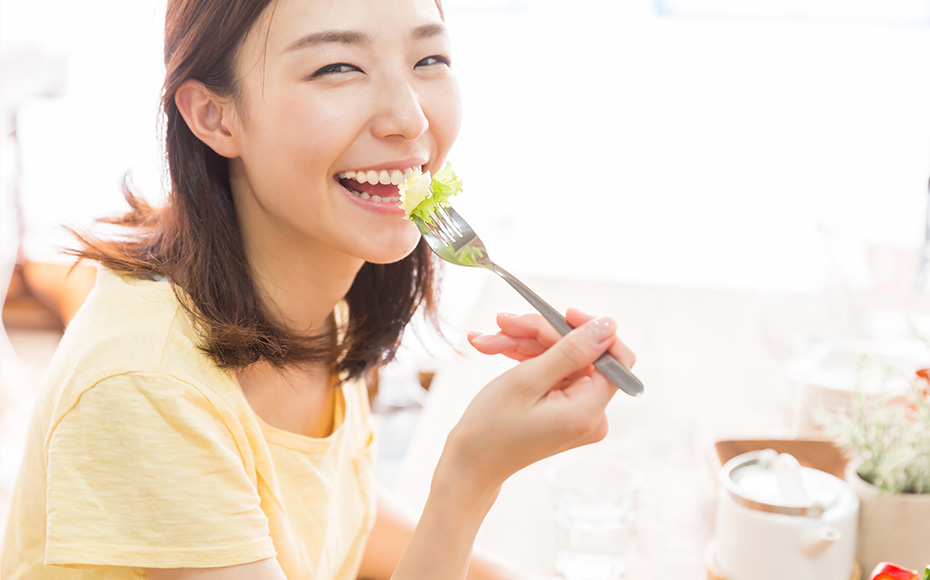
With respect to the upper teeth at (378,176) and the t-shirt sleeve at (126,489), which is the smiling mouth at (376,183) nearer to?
the upper teeth at (378,176)

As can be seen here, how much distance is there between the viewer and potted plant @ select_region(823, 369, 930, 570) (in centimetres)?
94

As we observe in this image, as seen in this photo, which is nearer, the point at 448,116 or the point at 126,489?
the point at 126,489

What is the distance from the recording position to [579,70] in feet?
17.4

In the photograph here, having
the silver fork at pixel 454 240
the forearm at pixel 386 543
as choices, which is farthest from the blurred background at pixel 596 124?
the silver fork at pixel 454 240

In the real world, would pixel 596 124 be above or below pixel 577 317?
below

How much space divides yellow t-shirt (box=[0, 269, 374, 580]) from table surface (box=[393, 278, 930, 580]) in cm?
44

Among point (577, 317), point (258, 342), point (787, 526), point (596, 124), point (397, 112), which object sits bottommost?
point (596, 124)

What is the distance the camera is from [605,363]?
716mm

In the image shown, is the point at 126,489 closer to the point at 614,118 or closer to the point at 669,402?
the point at 669,402

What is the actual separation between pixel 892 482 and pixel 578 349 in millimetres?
460

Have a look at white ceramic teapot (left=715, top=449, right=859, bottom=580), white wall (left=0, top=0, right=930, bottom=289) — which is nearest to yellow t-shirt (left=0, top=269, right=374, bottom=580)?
white ceramic teapot (left=715, top=449, right=859, bottom=580)

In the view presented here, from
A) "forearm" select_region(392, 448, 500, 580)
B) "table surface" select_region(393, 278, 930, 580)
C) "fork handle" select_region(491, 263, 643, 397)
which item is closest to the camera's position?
"fork handle" select_region(491, 263, 643, 397)

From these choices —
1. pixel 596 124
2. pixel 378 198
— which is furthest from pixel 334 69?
pixel 596 124

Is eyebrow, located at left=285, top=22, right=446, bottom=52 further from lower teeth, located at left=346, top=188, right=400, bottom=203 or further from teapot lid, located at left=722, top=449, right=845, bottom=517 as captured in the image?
teapot lid, located at left=722, top=449, right=845, bottom=517
